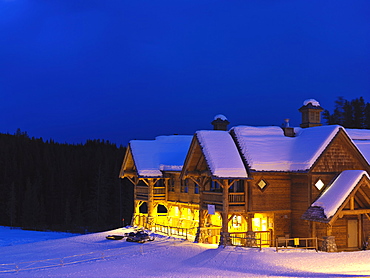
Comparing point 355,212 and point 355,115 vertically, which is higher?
point 355,115

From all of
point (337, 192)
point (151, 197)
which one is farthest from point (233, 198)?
point (151, 197)

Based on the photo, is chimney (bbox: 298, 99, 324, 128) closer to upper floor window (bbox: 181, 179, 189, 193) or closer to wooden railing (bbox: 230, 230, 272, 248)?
upper floor window (bbox: 181, 179, 189, 193)

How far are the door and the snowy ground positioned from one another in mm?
2901

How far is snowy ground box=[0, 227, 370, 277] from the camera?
23.9 metres

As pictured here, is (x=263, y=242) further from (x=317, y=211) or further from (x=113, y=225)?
(x=113, y=225)

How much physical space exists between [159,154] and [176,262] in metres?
18.4

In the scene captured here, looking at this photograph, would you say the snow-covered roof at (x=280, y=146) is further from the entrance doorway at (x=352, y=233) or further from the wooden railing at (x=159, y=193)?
the wooden railing at (x=159, y=193)

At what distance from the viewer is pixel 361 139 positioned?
37.9 m

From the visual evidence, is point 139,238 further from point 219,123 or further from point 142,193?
point 219,123

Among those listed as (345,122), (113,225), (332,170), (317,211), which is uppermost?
(345,122)

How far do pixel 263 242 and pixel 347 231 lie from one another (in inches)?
223

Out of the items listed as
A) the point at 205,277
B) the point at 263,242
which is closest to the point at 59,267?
the point at 205,277

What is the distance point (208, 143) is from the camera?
1296 inches

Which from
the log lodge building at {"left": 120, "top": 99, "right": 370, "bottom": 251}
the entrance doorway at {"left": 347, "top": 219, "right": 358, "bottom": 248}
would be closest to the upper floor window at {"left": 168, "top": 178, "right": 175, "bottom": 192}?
the log lodge building at {"left": 120, "top": 99, "right": 370, "bottom": 251}
